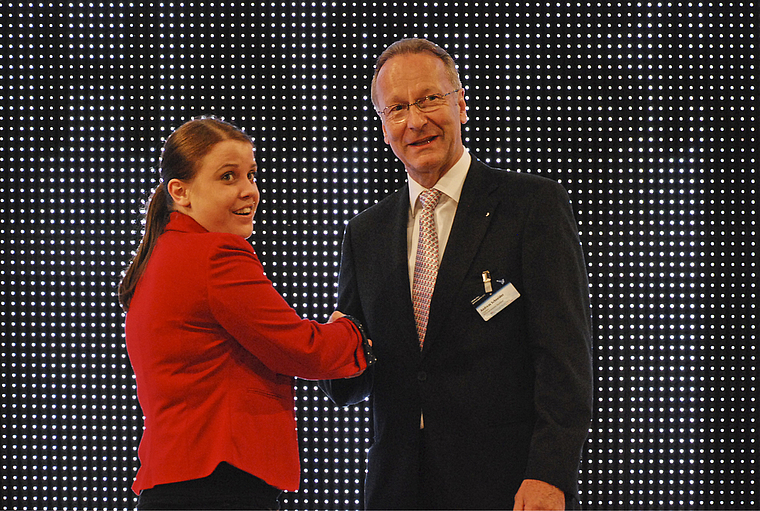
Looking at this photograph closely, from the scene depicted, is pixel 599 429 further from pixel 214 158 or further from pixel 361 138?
pixel 214 158

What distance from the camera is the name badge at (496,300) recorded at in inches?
66.9

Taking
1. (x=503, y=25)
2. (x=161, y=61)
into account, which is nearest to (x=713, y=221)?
(x=503, y=25)

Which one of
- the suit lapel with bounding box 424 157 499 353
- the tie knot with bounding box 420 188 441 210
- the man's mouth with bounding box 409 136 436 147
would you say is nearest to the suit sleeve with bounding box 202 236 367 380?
the suit lapel with bounding box 424 157 499 353

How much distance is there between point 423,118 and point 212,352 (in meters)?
0.99

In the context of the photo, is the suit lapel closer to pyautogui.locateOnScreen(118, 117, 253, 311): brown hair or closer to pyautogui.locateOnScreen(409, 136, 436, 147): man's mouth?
pyautogui.locateOnScreen(409, 136, 436, 147): man's mouth

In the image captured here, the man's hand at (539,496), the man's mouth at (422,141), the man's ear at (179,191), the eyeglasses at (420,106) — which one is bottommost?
the man's hand at (539,496)

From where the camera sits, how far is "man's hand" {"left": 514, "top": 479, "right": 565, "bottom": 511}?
5.17 ft

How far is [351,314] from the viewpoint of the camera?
2.08 metres

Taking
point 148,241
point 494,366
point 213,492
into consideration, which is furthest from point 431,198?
point 213,492

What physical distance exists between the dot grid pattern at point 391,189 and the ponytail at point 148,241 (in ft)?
5.22

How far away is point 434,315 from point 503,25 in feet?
7.84

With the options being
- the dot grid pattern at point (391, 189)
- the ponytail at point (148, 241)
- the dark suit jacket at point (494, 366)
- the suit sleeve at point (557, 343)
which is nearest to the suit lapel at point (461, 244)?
the dark suit jacket at point (494, 366)

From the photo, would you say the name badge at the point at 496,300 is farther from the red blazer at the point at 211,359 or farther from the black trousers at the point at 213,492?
the black trousers at the point at 213,492

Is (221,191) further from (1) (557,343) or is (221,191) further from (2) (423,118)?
(1) (557,343)
